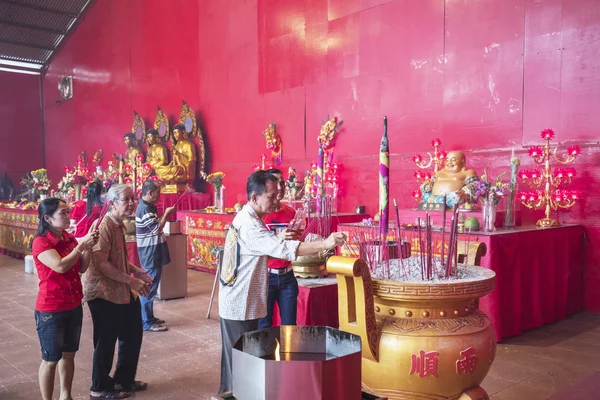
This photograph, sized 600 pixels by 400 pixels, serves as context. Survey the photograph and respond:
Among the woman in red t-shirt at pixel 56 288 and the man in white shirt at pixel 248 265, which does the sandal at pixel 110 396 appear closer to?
the woman in red t-shirt at pixel 56 288

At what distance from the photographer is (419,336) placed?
144 centimetres

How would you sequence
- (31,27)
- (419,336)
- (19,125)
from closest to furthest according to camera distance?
(419,336) → (31,27) → (19,125)

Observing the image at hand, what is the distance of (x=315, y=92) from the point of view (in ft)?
19.5

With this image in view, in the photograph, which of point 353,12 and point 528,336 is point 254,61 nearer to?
point 353,12

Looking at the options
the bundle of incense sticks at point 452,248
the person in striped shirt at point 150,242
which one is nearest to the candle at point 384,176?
the bundle of incense sticks at point 452,248

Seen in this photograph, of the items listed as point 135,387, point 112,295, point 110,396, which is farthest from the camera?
point 135,387

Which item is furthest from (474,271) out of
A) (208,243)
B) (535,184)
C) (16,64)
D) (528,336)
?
(16,64)

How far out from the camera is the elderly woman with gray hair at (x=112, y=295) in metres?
2.15

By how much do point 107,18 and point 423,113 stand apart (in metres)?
7.37

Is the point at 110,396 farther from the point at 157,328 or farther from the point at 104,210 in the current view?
the point at 157,328

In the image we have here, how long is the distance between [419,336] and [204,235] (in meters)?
4.59

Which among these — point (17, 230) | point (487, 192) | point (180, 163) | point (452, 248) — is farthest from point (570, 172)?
point (17, 230)

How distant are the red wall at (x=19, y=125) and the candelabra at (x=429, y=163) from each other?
9846 mm

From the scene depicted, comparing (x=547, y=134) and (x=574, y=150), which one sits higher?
(x=547, y=134)
